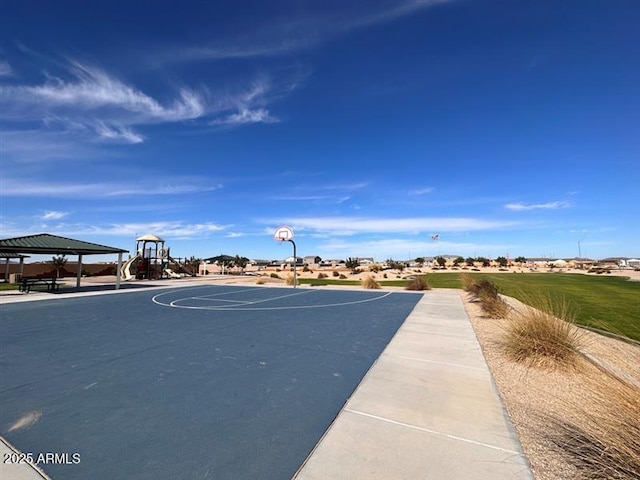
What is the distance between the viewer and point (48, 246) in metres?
17.5

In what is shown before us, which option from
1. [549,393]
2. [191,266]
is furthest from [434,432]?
[191,266]

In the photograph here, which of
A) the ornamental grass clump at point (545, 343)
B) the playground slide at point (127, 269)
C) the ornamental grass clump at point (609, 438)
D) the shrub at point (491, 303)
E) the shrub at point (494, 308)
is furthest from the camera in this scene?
the playground slide at point (127, 269)

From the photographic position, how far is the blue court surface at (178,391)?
2.91 meters

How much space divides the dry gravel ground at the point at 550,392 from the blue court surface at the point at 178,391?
2035mm

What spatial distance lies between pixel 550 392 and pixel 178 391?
5.26 metres

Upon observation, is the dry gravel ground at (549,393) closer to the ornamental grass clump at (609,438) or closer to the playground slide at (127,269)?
the ornamental grass clump at (609,438)

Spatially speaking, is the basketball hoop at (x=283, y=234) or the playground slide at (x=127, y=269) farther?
the playground slide at (x=127, y=269)

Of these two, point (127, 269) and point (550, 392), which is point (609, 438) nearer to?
point (550, 392)

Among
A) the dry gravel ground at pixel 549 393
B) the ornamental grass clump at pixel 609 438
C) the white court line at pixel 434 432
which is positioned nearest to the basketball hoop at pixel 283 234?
the dry gravel ground at pixel 549 393

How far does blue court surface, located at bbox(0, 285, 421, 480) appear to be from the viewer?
9.55 ft

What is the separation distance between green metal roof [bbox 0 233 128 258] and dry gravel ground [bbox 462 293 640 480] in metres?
20.6

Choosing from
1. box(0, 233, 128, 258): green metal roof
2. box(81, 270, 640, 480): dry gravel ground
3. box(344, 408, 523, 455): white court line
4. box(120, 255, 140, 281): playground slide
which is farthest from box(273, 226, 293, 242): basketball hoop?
box(344, 408, 523, 455): white court line

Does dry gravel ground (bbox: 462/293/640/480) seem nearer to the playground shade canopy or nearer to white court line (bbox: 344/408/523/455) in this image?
Result: white court line (bbox: 344/408/523/455)

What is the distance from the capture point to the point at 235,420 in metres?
3.61
